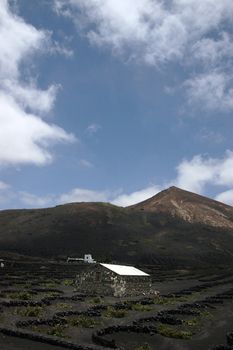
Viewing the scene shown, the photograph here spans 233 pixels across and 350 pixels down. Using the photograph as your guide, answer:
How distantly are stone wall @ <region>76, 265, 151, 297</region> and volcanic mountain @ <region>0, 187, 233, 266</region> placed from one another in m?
65.1

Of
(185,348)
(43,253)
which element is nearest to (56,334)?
(185,348)

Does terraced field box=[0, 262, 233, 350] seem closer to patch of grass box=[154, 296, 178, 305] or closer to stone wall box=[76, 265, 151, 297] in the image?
patch of grass box=[154, 296, 178, 305]

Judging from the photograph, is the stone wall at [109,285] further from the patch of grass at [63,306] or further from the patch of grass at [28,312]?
the patch of grass at [28,312]

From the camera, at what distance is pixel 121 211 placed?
601 ft

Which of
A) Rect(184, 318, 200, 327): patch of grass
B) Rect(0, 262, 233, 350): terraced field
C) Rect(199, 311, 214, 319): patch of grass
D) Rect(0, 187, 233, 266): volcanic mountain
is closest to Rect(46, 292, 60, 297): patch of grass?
Rect(0, 262, 233, 350): terraced field

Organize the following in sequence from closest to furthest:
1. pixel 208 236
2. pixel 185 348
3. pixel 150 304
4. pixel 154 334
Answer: pixel 185 348
pixel 154 334
pixel 150 304
pixel 208 236

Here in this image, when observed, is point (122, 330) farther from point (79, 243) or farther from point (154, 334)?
point (79, 243)

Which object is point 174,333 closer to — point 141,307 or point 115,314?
point 115,314

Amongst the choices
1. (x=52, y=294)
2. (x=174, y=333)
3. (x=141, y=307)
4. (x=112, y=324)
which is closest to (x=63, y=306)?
(x=141, y=307)

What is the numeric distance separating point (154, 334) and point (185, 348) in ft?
11.4

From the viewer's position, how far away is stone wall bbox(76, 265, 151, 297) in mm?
52231

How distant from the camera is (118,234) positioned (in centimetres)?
15262

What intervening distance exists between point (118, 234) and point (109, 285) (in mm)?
97770

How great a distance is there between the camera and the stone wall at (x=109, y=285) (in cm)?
5223
